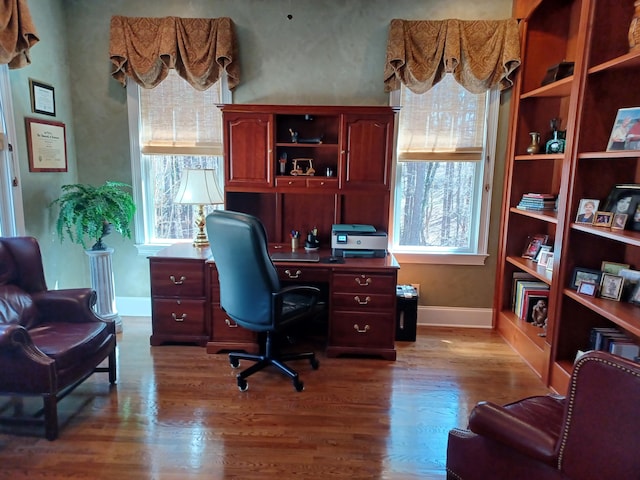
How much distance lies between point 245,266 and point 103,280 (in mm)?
1611

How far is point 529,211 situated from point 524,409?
1.86 meters

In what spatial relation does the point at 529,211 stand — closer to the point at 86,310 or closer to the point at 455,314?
the point at 455,314

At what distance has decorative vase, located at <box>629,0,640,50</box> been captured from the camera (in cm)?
221

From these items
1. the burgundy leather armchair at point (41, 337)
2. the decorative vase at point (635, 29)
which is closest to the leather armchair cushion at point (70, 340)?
the burgundy leather armchair at point (41, 337)

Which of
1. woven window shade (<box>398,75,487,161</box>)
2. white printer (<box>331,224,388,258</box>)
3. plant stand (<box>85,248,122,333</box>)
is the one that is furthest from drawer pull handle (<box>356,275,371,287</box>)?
plant stand (<box>85,248,122,333</box>)

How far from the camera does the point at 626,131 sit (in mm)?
2283

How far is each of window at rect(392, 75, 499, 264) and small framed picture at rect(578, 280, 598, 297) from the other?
1148mm

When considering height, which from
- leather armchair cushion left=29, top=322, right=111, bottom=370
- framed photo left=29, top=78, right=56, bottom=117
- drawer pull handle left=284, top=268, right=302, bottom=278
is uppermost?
framed photo left=29, top=78, right=56, bottom=117

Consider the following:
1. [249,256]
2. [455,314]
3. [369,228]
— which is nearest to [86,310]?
[249,256]

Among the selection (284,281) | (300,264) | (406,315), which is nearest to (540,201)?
(406,315)

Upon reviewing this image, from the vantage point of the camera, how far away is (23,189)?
3.01 metres

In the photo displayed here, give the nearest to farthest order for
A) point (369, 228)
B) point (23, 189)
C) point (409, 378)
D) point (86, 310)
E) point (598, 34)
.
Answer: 1. point (598, 34)
2. point (86, 310)
3. point (409, 378)
4. point (23, 189)
5. point (369, 228)

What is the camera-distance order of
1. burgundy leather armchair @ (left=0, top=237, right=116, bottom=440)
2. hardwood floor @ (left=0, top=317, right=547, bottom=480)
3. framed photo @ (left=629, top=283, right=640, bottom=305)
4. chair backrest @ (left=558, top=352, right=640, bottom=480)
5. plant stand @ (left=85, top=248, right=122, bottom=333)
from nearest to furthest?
chair backrest @ (left=558, top=352, right=640, bottom=480) < hardwood floor @ (left=0, top=317, right=547, bottom=480) < burgundy leather armchair @ (left=0, top=237, right=116, bottom=440) < framed photo @ (left=629, top=283, right=640, bottom=305) < plant stand @ (left=85, top=248, right=122, bottom=333)

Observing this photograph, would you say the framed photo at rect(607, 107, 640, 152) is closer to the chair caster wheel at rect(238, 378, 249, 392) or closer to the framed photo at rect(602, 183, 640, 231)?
the framed photo at rect(602, 183, 640, 231)
